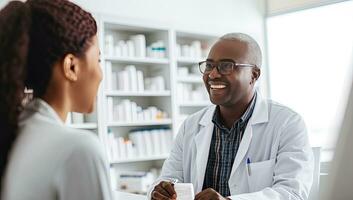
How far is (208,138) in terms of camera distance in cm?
195

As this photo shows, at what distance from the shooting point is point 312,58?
532 centimetres

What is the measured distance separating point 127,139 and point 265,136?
2684mm

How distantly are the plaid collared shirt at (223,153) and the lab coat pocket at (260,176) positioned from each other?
96mm

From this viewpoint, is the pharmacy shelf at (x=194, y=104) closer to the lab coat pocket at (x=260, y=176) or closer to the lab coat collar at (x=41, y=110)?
the lab coat pocket at (x=260, y=176)

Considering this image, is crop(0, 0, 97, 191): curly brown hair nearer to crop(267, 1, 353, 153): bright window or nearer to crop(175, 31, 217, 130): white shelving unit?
crop(175, 31, 217, 130): white shelving unit

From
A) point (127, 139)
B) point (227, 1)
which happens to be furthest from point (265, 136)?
point (227, 1)

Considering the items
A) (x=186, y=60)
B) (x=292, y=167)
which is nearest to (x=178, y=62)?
(x=186, y=60)

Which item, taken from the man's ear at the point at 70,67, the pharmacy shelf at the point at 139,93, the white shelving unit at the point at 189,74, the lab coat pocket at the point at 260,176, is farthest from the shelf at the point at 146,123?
the man's ear at the point at 70,67

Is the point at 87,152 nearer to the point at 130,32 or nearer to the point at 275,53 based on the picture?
the point at 130,32

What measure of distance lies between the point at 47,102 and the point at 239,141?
117 centimetres

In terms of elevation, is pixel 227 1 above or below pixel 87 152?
above

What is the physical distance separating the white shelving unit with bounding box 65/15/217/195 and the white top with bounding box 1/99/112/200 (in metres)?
3.10

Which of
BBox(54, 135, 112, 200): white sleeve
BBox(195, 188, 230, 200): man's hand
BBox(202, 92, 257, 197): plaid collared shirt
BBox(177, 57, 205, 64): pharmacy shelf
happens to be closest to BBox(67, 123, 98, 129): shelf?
BBox(177, 57, 205, 64): pharmacy shelf

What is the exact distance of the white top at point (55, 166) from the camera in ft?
2.36
